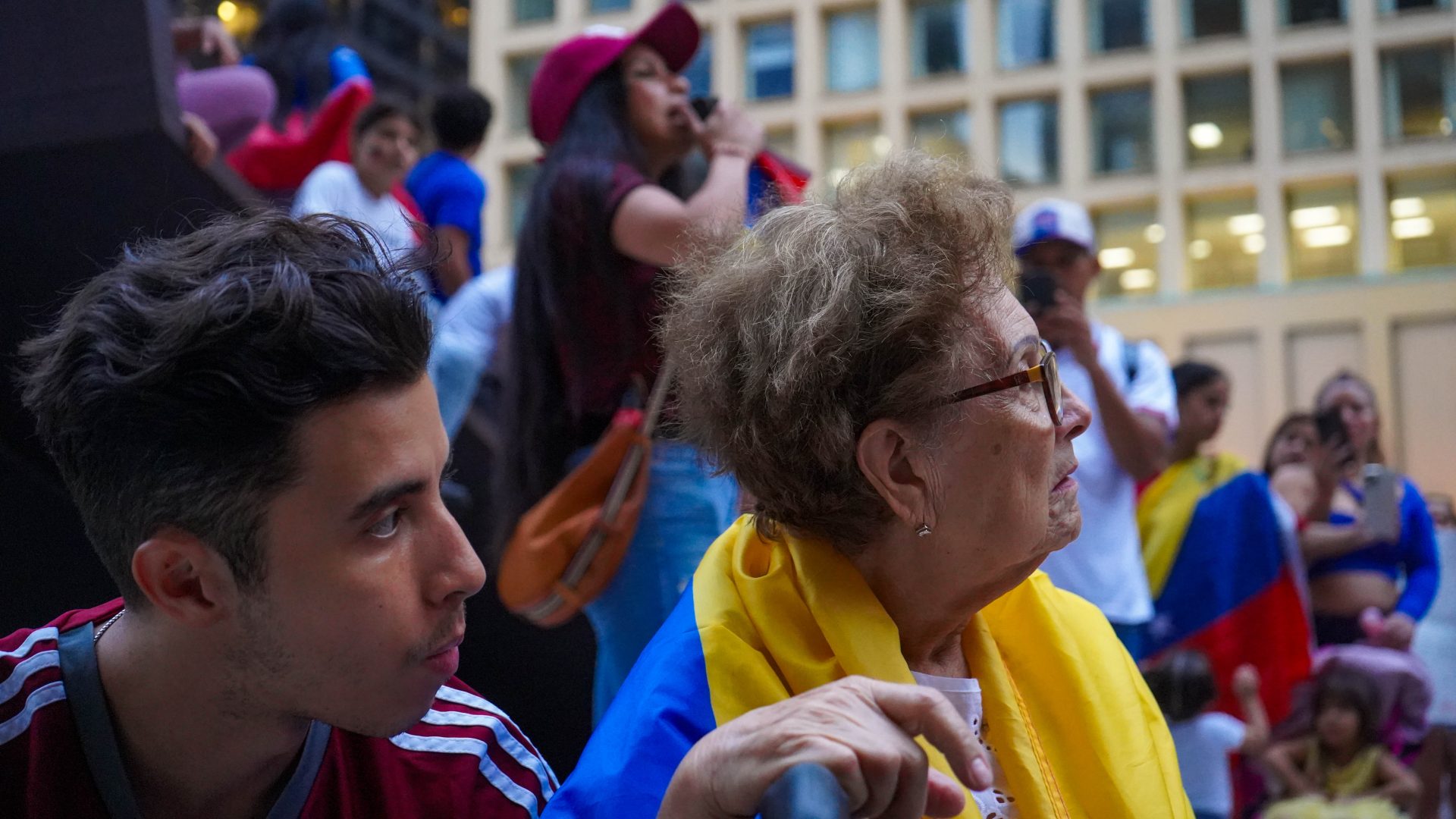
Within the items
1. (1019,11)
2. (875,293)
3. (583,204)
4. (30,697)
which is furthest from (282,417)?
(1019,11)

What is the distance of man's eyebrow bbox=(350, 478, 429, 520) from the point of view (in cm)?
154

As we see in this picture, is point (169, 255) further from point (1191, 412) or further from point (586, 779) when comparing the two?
point (1191, 412)

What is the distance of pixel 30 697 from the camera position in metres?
1.55

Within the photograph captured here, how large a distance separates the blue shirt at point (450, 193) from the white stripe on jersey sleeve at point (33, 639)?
12.7 feet

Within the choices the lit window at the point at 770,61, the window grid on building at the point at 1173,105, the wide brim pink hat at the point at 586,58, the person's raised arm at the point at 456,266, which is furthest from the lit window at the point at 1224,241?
the wide brim pink hat at the point at 586,58

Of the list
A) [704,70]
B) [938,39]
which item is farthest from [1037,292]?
[704,70]

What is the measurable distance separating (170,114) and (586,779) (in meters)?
2.23

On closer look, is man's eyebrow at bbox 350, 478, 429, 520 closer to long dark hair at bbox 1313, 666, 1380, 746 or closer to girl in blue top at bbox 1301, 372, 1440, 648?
long dark hair at bbox 1313, 666, 1380, 746

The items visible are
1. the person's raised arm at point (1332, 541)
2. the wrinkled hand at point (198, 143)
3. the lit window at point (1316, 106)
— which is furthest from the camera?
the lit window at point (1316, 106)

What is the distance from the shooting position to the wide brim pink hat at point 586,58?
340 cm

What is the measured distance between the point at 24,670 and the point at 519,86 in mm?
33129

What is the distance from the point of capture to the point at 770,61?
3028 centimetres

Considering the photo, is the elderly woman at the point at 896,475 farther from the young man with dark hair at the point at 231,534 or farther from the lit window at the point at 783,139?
the lit window at the point at 783,139

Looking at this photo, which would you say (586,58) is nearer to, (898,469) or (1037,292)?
(1037,292)
